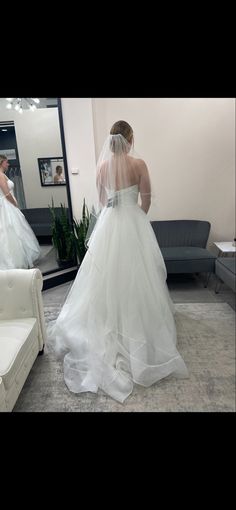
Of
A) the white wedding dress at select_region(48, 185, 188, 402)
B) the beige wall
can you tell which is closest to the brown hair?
the white wedding dress at select_region(48, 185, 188, 402)

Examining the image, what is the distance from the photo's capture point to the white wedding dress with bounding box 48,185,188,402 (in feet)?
4.08

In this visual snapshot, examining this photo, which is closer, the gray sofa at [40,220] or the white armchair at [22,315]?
the white armchair at [22,315]

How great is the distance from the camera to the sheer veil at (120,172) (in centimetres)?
126

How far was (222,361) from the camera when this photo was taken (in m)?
1.31

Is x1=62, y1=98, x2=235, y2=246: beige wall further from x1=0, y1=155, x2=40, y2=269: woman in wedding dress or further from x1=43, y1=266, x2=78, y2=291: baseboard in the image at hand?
x1=0, y1=155, x2=40, y2=269: woman in wedding dress

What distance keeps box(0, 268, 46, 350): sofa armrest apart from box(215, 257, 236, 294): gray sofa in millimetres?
1275

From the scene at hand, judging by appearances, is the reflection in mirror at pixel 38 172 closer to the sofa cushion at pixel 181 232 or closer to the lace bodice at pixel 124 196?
the lace bodice at pixel 124 196

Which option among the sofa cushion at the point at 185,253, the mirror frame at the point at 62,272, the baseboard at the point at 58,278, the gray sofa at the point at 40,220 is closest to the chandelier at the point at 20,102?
the mirror frame at the point at 62,272

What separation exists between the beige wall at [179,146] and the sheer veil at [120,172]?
0.90 meters

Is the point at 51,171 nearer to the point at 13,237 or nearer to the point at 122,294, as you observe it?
the point at 13,237

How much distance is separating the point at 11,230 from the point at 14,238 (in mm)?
57

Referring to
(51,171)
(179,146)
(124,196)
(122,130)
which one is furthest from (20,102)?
(179,146)

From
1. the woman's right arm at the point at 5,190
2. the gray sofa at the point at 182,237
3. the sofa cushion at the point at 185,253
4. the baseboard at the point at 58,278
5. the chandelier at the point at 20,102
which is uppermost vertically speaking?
Answer: the chandelier at the point at 20,102
